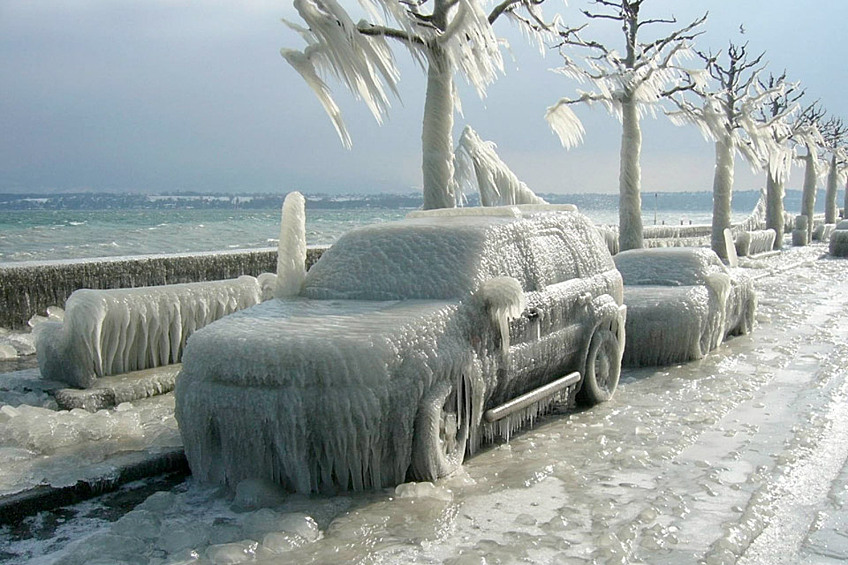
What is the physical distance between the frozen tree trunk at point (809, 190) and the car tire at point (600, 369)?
3541 cm

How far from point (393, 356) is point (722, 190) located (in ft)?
77.2

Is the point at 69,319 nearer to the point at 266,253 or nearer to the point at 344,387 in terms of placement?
the point at 344,387

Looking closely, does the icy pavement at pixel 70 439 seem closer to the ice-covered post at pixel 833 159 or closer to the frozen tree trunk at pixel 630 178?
the frozen tree trunk at pixel 630 178

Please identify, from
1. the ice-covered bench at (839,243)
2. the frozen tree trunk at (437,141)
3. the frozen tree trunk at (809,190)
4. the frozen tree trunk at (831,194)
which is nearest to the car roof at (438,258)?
the frozen tree trunk at (437,141)

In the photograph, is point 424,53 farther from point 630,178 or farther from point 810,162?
point 810,162

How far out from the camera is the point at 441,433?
5012 millimetres

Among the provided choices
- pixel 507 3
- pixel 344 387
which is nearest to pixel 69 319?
pixel 344 387

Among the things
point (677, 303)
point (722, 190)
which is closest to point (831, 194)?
point (722, 190)

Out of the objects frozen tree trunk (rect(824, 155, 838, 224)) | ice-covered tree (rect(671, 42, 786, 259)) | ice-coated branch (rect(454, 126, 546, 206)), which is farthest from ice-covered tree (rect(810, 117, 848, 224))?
ice-coated branch (rect(454, 126, 546, 206))

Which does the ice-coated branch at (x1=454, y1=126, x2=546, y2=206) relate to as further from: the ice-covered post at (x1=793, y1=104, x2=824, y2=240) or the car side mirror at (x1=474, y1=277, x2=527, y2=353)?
the ice-covered post at (x1=793, y1=104, x2=824, y2=240)

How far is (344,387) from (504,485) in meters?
1.33

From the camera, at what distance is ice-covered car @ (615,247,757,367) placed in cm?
923

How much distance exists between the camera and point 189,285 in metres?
8.59

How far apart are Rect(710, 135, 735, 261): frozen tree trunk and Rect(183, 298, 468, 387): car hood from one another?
2240 centimetres
